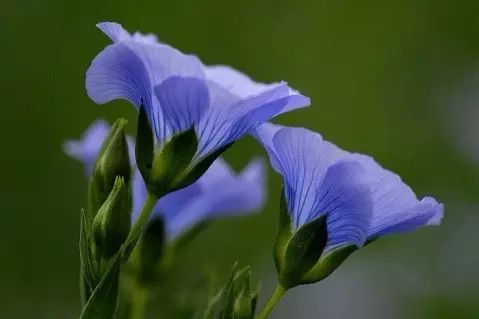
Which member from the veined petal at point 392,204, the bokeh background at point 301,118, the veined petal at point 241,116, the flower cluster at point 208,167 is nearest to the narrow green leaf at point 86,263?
the flower cluster at point 208,167

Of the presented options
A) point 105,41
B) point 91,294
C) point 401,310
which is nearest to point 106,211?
point 91,294

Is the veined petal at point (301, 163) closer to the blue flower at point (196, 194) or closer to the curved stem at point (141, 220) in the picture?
the curved stem at point (141, 220)

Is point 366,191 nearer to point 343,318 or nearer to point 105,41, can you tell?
point 343,318

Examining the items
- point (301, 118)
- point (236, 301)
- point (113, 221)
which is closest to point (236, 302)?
point (236, 301)

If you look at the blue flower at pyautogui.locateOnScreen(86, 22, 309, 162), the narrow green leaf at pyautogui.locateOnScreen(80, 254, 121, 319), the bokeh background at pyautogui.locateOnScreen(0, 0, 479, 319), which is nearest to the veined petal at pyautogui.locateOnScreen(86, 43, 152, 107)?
the blue flower at pyautogui.locateOnScreen(86, 22, 309, 162)

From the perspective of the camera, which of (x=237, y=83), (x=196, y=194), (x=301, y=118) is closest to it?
(x=237, y=83)

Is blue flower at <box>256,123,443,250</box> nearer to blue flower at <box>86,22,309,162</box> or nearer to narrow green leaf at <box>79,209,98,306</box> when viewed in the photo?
blue flower at <box>86,22,309,162</box>

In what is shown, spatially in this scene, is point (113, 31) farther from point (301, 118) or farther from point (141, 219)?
point (301, 118)
